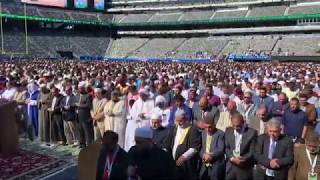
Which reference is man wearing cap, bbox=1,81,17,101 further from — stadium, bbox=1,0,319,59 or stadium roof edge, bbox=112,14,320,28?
stadium roof edge, bbox=112,14,320,28

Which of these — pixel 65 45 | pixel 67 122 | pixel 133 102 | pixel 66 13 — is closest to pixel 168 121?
pixel 133 102

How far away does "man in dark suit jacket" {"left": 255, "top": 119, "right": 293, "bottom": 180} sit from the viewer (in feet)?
22.2

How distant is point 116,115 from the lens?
1108 cm

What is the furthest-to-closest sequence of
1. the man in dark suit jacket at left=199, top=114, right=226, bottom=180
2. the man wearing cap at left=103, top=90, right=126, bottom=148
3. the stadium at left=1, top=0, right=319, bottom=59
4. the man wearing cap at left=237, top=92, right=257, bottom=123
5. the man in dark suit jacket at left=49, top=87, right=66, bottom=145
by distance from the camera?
the stadium at left=1, top=0, right=319, bottom=59
the man in dark suit jacket at left=49, top=87, right=66, bottom=145
the man wearing cap at left=103, top=90, right=126, bottom=148
the man wearing cap at left=237, top=92, right=257, bottom=123
the man in dark suit jacket at left=199, top=114, right=226, bottom=180

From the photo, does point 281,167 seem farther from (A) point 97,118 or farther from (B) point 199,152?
(A) point 97,118

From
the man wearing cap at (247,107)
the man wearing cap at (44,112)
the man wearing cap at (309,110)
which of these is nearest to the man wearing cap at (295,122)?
the man wearing cap at (309,110)

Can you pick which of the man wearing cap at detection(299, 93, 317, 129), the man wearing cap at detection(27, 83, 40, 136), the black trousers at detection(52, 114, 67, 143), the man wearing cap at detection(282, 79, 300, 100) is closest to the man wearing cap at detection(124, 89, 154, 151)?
the black trousers at detection(52, 114, 67, 143)

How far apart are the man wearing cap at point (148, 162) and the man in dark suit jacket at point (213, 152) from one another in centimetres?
192

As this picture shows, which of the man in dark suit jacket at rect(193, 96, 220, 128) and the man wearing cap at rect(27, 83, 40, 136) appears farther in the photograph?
the man wearing cap at rect(27, 83, 40, 136)

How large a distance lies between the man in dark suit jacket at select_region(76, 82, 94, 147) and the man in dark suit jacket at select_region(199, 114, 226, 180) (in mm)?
5423

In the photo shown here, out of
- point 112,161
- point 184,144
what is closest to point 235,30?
point 184,144

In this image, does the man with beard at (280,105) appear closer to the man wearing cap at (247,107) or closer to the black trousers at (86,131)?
the man wearing cap at (247,107)

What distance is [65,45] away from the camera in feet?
254

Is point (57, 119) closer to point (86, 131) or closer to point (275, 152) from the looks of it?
point (86, 131)
